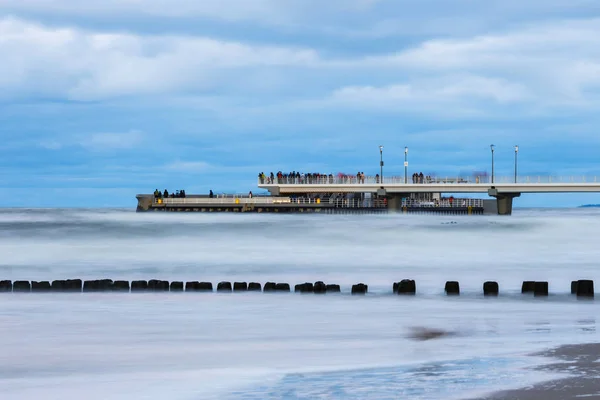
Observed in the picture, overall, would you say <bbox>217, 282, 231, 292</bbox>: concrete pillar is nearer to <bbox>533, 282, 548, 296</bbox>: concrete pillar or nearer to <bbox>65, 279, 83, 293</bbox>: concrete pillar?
<bbox>65, 279, 83, 293</bbox>: concrete pillar

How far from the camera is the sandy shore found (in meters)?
12.1

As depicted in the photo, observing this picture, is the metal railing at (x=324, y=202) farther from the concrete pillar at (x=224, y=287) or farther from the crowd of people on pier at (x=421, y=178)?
the concrete pillar at (x=224, y=287)

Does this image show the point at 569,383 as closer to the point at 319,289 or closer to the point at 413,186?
the point at 319,289

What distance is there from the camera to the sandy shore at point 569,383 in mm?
12055

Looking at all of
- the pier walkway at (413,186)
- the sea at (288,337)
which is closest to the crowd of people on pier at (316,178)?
the pier walkway at (413,186)

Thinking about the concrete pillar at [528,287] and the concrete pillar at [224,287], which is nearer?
the concrete pillar at [528,287]

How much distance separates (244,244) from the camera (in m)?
58.9

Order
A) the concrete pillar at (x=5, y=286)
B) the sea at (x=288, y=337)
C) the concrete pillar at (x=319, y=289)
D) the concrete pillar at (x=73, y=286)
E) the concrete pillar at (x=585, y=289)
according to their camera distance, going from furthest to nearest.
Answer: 1. the concrete pillar at (x=73, y=286)
2. the concrete pillar at (x=5, y=286)
3. the concrete pillar at (x=319, y=289)
4. the concrete pillar at (x=585, y=289)
5. the sea at (x=288, y=337)

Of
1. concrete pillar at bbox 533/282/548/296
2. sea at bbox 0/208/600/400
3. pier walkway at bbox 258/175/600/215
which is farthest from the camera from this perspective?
pier walkway at bbox 258/175/600/215

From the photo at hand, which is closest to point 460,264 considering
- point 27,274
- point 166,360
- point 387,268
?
point 387,268

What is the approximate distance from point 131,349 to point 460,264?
26.2 m

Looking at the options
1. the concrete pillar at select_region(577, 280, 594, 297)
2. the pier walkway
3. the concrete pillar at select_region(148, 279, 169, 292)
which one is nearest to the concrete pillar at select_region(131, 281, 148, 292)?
the concrete pillar at select_region(148, 279, 169, 292)

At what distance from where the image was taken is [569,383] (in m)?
12.8

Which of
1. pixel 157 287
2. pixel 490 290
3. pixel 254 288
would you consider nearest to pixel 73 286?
pixel 157 287
